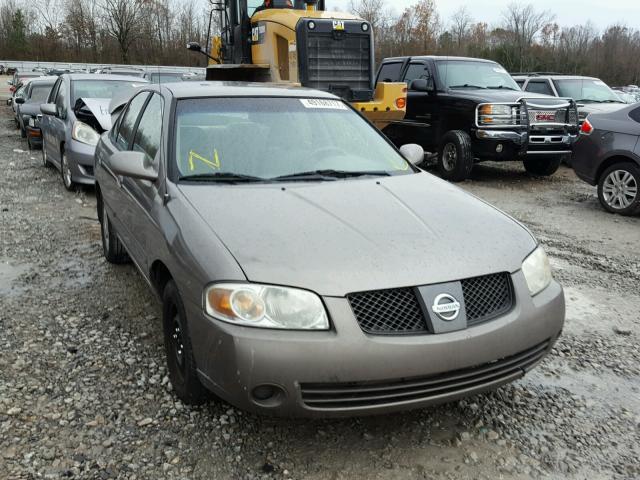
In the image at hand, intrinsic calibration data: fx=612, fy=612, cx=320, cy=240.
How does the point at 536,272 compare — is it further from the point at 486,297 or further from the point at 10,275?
the point at 10,275

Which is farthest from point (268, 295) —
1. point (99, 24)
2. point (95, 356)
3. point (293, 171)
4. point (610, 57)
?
point (610, 57)

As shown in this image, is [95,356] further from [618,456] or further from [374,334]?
[618,456]

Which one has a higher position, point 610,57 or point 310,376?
point 610,57

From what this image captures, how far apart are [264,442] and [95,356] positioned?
1433mm

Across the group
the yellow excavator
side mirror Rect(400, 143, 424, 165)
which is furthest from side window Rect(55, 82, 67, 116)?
side mirror Rect(400, 143, 424, 165)

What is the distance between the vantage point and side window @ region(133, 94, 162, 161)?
3844mm

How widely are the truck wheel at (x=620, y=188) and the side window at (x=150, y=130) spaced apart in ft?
20.0

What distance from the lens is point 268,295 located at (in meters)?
2.54

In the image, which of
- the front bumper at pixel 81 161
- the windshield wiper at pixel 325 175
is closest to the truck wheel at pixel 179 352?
the windshield wiper at pixel 325 175

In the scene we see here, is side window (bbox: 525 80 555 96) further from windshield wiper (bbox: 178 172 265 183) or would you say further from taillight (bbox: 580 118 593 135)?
windshield wiper (bbox: 178 172 265 183)

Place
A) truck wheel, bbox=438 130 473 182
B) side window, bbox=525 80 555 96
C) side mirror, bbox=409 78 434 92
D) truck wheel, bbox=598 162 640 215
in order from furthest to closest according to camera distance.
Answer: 1. side window, bbox=525 80 555 96
2. side mirror, bbox=409 78 434 92
3. truck wheel, bbox=438 130 473 182
4. truck wheel, bbox=598 162 640 215

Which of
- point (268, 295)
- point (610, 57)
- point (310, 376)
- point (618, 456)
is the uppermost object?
point (610, 57)

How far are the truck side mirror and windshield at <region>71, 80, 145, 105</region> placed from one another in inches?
181

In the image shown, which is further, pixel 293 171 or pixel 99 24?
pixel 99 24
